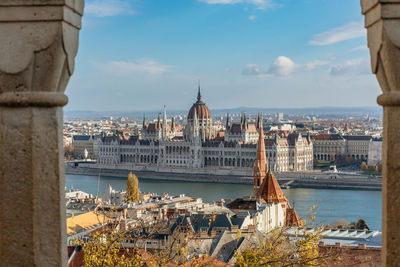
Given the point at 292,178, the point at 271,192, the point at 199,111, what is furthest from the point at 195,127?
the point at 271,192

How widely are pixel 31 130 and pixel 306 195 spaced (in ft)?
95.5

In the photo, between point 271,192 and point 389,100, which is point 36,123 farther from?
point 271,192

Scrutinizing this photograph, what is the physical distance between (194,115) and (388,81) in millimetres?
47318

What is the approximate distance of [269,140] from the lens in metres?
43.2

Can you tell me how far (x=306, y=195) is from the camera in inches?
1177

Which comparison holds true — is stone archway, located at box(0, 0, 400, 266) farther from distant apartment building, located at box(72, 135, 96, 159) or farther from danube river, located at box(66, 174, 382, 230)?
distant apartment building, located at box(72, 135, 96, 159)

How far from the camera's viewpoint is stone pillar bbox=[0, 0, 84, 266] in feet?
5.00

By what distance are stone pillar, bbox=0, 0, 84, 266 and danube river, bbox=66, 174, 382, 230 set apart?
15698 mm

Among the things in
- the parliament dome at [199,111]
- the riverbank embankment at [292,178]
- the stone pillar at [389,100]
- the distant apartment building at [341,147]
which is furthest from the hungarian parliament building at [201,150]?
the stone pillar at [389,100]

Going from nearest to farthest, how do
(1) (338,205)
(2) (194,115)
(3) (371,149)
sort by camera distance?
(1) (338,205)
(3) (371,149)
(2) (194,115)

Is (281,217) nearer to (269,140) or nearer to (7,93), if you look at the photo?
(7,93)

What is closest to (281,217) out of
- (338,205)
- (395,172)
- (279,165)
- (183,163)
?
(338,205)

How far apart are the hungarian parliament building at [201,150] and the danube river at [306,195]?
204 inches

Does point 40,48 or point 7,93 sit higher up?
point 40,48
